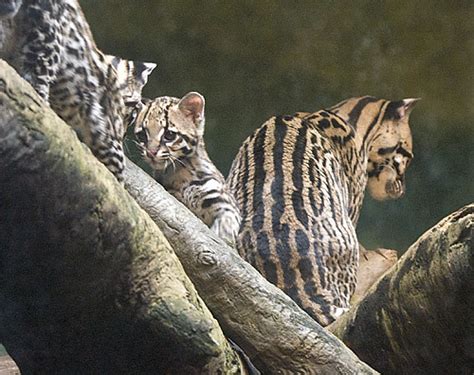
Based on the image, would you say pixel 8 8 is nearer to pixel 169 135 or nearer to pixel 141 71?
pixel 141 71

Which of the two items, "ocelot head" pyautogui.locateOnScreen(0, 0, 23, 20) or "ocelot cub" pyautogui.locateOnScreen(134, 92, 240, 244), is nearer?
"ocelot head" pyautogui.locateOnScreen(0, 0, 23, 20)

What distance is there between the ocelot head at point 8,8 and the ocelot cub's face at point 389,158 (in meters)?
4.46

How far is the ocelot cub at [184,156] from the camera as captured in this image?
602cm

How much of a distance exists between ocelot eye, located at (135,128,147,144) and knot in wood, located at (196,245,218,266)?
6.12ft

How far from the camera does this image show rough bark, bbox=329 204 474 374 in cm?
358

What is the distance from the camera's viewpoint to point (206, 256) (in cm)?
426

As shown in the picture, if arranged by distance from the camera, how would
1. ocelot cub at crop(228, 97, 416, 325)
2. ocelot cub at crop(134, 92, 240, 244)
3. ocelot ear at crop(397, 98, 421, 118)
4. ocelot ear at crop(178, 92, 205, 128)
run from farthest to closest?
ocelot ear at crop(397, 98, 421, 118)
ocelot ear at crop(178, 92, 205, 128)
ocelot cub at crop(134, 92, 240, 244)
ocelot cub at crop(228, 97, 416, 325)

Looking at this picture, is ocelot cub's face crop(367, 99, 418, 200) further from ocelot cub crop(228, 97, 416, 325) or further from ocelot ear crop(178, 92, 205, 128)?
ocelot ear crop(178, 92, 205, 128)

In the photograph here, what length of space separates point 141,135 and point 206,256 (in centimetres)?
195

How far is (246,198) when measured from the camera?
5.98 meters

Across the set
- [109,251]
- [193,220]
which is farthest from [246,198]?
[109,251]

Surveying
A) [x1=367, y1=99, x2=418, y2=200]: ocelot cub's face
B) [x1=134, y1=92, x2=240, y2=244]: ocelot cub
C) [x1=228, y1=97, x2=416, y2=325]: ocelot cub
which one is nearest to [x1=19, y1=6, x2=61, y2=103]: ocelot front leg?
[x1=228, y1=97, x2=416, y2=325]: ocelot cub

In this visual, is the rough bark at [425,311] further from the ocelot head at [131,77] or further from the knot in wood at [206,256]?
the ocelot head at [131,77]

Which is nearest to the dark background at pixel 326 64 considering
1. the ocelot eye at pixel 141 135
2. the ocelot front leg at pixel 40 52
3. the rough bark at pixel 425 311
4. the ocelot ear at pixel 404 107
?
the ocelot ear at pixel 404 107
